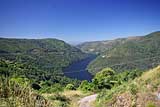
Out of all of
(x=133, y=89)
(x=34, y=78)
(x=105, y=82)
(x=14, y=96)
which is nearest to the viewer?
(x=14, y=96)

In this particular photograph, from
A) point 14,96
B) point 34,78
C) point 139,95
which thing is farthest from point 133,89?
point 34,78

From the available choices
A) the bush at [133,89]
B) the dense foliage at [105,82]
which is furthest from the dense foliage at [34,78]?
the bush at [133,89]

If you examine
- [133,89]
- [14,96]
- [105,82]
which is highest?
[14,96]

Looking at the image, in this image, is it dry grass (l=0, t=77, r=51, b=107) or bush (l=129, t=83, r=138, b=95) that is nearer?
dry grass (l=0, t=77, r=51, b=107)

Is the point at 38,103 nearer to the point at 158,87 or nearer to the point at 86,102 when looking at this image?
the point at 158,87

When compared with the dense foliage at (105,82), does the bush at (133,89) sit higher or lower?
higher

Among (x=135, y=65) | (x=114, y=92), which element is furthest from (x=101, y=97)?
(x=135, y=65)

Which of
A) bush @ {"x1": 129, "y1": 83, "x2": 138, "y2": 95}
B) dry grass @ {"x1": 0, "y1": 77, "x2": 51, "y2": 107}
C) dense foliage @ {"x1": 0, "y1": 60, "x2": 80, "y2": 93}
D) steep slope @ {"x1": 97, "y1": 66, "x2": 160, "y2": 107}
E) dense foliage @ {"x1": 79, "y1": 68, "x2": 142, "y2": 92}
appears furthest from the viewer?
dense foliage @ {"x1": 0, "y1": 60, "x2": 80, "y2": 93}

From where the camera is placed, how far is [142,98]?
14.1m

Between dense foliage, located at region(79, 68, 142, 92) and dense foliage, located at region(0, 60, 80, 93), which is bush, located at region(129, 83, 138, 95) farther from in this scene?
dense foliage, located at region(0, 60, 80, 93)

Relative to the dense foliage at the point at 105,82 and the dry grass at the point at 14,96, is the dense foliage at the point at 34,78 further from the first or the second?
the dry grass at the point at 14,96

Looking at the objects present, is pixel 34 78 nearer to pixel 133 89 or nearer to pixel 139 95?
pixel 133 89

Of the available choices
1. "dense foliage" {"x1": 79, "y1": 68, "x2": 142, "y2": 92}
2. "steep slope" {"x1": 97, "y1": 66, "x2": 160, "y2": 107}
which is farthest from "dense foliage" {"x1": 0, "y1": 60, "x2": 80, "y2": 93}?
"steep slope" {"x1": 97, "y1": 66, "x2": 160, "y2": 107}

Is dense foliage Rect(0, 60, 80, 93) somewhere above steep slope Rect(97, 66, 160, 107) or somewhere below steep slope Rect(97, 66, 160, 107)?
below
